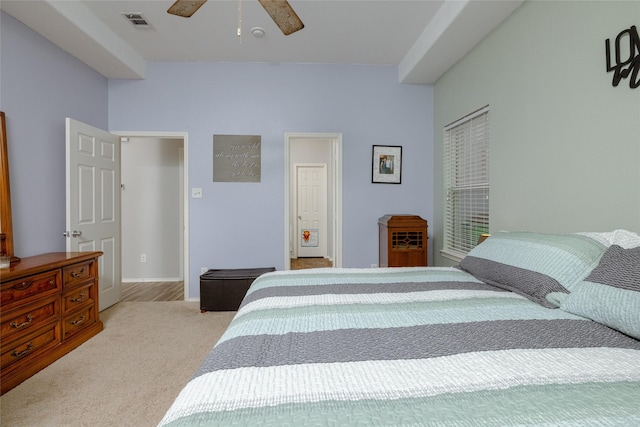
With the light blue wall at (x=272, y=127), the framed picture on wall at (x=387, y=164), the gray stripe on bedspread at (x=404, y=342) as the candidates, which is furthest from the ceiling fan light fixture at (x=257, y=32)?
the gray stripe on bedspread at (x=404, y=342)

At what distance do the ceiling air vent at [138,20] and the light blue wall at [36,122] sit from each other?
74 centimetres

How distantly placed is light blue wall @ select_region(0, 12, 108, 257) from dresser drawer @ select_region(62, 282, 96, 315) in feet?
1.74

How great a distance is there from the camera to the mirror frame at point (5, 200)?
242 cm

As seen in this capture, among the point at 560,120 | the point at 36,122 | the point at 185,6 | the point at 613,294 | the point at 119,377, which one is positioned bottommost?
the point at 119,377

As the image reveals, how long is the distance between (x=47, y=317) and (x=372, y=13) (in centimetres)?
359

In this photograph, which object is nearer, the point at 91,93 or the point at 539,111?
the point at 539,111

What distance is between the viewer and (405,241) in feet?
12.1

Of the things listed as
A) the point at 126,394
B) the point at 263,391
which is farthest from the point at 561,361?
the point at 126,394

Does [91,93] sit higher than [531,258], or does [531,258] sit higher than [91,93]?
[91,93]

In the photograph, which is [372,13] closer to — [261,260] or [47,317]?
[261,260]

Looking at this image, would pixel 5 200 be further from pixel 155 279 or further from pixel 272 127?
pixel 155 279

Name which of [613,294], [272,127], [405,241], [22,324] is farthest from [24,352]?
[405,241]

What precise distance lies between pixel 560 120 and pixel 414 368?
207 cm

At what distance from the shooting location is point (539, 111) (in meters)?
2.28
